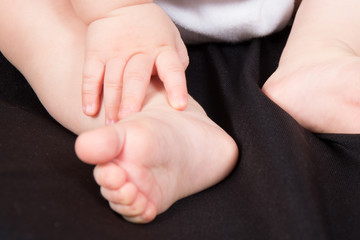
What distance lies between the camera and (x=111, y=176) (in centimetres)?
44

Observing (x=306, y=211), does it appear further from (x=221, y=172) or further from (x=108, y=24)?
(x=108, y=24)

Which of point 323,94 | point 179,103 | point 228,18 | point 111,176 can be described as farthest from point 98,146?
point 228,18

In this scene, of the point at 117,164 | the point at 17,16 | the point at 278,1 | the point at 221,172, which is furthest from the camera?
the point at 278,1

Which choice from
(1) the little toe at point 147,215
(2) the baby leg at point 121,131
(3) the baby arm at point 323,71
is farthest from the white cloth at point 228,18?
(1) the little toe at point 147,215

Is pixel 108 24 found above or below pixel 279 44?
above

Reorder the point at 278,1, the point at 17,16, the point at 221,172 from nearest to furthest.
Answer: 1. the point at 221,172
2. the point at 17,16
3. the point at 278,1

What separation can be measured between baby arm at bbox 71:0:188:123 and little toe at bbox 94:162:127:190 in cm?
12

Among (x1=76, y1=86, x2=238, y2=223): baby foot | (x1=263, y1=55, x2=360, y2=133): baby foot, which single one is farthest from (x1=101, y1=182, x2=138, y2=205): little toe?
(x1=263, y1=55, x2=360, y2=133): baby foot

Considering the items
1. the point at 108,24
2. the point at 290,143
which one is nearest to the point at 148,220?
the point at 290,143

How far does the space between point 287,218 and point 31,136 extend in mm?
314

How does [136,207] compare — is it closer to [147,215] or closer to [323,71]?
[147,215]

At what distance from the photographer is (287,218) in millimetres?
484

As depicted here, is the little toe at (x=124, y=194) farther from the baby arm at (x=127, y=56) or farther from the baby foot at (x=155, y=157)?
the baby arm at (x=127, y=56)

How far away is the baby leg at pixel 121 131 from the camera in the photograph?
455 millimetres
